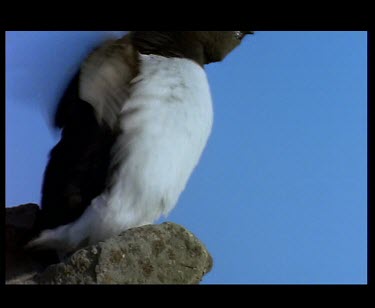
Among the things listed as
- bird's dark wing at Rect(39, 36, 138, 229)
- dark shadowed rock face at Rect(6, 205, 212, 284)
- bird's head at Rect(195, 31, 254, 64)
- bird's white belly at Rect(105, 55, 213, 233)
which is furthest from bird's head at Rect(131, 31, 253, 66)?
dark shadowed rock face at Rect(6, 205, 212, 284)

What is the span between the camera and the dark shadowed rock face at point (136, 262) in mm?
2842

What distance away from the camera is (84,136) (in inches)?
134

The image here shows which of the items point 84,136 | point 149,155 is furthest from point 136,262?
point 84,136

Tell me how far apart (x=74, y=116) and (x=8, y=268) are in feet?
2.51

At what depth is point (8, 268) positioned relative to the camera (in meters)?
3.24

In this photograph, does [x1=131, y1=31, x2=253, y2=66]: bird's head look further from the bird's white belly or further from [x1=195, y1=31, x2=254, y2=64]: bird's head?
the bird's white belly

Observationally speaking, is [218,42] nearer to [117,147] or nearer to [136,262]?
[117,147]

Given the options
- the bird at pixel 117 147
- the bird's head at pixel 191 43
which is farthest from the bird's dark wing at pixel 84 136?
the bird's head at pixel 191 43

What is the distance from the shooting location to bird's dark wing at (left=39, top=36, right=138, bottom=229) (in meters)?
3.33
